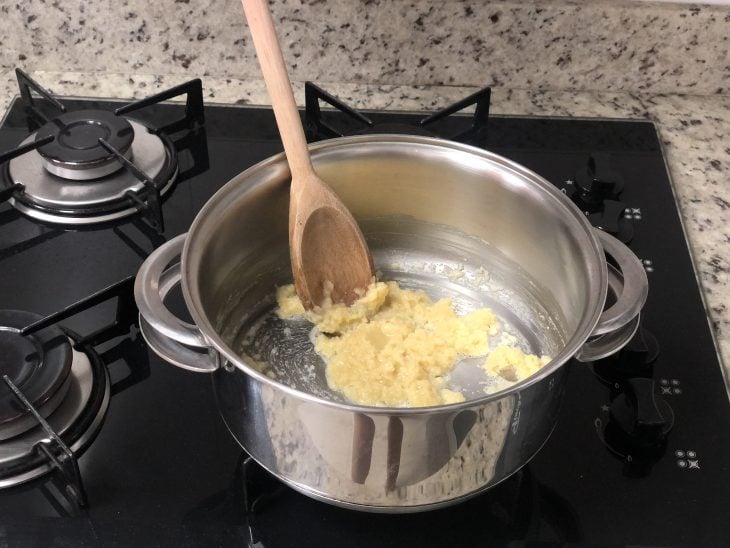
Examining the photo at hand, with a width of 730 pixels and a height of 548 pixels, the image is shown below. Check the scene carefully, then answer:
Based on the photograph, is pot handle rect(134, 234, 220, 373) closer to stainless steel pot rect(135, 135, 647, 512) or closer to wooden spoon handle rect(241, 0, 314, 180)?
stainless steel pot rect(135, 135, 647, 512)

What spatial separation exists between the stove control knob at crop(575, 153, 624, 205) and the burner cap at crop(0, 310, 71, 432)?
59 centimetres

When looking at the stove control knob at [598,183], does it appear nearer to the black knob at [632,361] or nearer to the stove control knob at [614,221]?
the stove control knob at [614,221]

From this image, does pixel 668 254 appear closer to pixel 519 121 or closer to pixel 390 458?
pixel 519 121

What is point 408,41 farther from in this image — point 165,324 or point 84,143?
point 165,324

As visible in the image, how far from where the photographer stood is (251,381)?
0.57 metres

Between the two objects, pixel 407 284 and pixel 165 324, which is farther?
pixel 407 284

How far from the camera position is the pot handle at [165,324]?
1.94 ft

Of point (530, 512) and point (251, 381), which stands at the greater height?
point (251, 381)

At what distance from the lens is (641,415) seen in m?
0.68

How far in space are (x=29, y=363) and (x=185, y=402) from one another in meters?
0.14

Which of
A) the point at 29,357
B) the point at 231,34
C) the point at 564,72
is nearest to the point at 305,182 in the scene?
the point at 29,357

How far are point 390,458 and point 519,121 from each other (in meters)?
0.63

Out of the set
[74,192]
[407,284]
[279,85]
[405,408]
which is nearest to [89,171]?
[74,192]

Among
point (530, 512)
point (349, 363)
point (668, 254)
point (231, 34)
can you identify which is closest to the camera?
point (530, 512)
